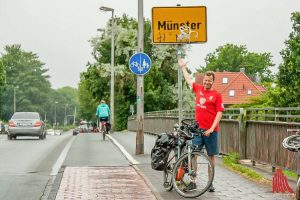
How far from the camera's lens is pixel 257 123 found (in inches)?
590

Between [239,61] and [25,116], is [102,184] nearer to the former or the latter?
[25,116]

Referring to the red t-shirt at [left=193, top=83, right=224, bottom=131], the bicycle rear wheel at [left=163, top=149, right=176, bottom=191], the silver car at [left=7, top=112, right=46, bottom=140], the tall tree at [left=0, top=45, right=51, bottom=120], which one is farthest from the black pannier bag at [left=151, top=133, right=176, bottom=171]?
the tall tree at [left=0, top=45, right=51, bottom=120]

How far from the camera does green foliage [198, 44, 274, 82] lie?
116938mm

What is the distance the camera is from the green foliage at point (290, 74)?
49059 millimetres

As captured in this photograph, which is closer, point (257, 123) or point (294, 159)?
point (294, 159)

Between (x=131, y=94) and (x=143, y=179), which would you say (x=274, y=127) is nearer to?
(x=143, y=179)

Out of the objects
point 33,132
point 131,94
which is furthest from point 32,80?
→ point 33,132

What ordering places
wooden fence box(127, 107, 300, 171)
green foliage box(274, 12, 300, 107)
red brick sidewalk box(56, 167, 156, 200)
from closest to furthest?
1. red brick sidewalk box(56, 167, 156, 200)
2. wooden fence box(127, 107, 300, 171)
3. green foliage box(274, 12, 300, 107)

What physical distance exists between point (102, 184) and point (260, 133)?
4256 mm

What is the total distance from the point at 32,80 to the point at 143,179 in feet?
486

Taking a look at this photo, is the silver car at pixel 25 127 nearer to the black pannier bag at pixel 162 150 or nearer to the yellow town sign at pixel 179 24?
the yellow town sign at pixel 179 24

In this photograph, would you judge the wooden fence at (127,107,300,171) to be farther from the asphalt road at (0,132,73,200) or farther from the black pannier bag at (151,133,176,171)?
the asphalt road at (0,132,73,200)

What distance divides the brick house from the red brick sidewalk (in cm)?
9493

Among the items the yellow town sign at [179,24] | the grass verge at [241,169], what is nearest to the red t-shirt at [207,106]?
the grass verge at [241,169]
